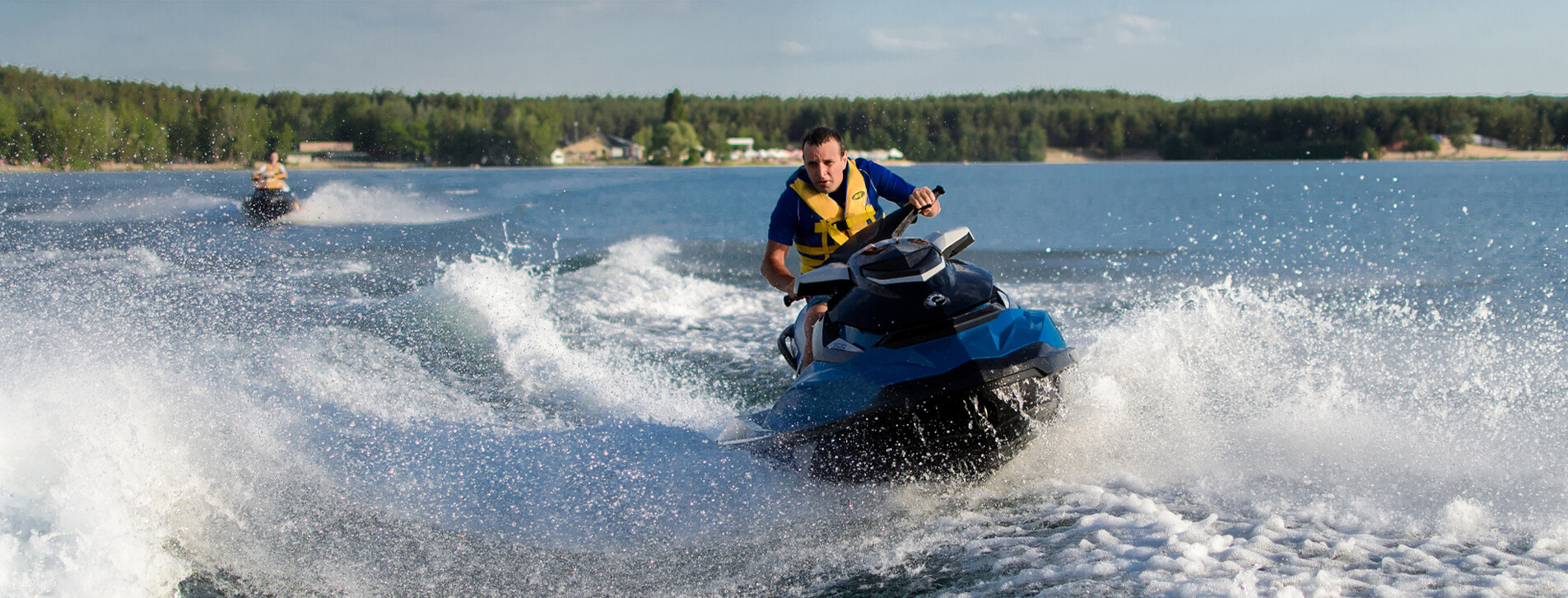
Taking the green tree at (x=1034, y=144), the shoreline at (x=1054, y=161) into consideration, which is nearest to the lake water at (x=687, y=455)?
the shoreline at (x=1054, y=161)

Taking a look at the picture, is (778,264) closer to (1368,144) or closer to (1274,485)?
(1274,485)

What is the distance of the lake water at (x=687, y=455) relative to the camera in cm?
312

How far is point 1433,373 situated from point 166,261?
12.4 m

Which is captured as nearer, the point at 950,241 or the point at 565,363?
the point at 950,241

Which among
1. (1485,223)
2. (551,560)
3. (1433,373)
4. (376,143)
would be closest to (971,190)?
(1485,223)

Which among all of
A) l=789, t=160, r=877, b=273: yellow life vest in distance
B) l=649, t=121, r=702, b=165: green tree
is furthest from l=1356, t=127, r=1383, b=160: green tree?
l=789, t=160, r=877, b=273: yellow life vest in distance

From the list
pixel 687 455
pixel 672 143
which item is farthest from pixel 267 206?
pixel 672 143

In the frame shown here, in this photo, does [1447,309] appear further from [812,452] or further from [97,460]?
[97,460]

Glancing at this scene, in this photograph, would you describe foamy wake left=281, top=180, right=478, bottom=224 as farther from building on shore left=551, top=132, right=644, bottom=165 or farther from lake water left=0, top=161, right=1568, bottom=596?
building on shore left=551, top=132, right=644, bottom=165

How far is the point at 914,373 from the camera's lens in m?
3.32

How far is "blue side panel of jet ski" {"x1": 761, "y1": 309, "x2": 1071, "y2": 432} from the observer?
10.9ft

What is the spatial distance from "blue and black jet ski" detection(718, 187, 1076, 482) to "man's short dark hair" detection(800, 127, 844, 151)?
506 millimetres

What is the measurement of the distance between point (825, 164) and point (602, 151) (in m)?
118

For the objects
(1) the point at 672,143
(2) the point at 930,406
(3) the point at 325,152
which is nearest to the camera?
(2) the point at 930,406
